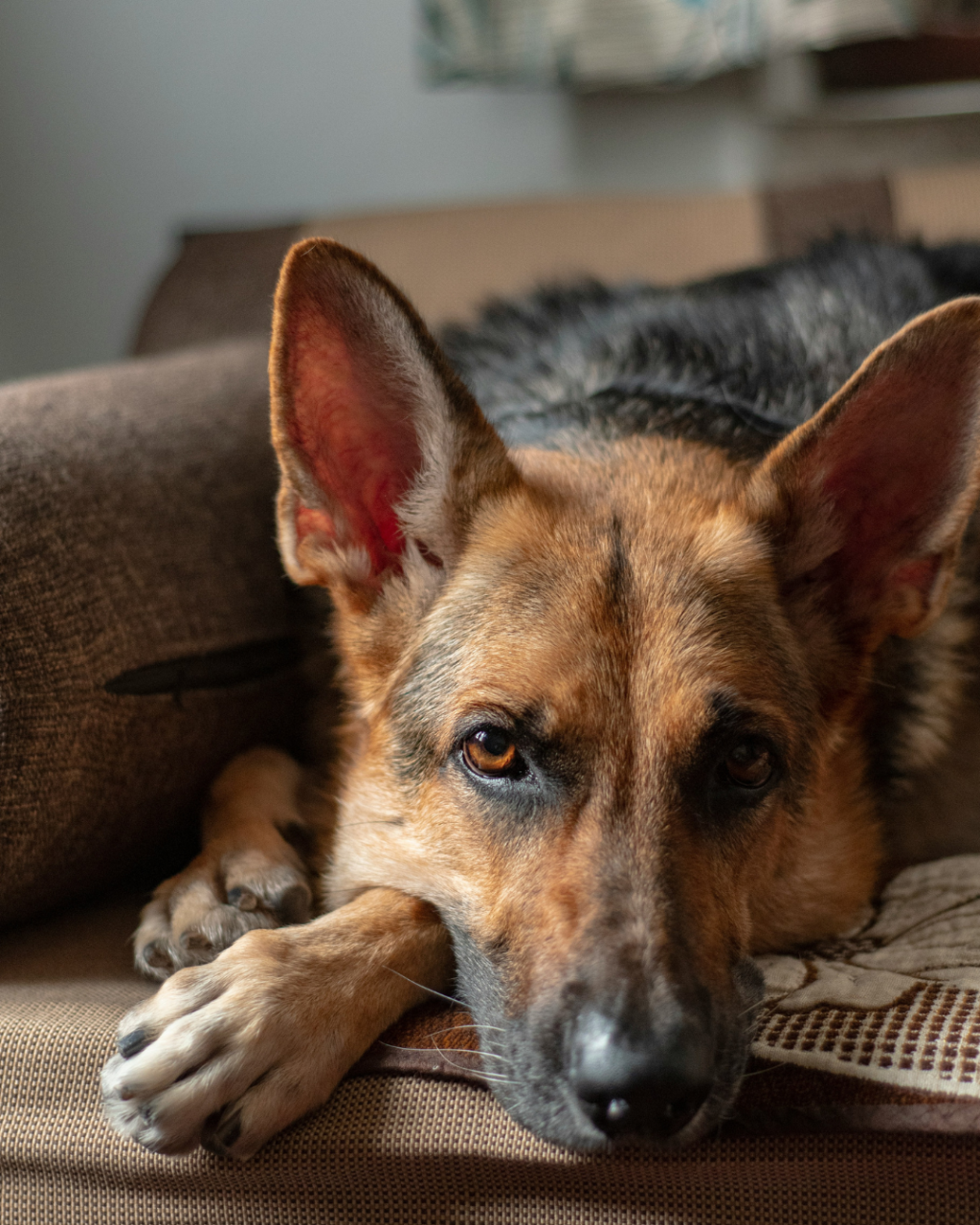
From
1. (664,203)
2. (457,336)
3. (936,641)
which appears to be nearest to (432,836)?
(936,641)

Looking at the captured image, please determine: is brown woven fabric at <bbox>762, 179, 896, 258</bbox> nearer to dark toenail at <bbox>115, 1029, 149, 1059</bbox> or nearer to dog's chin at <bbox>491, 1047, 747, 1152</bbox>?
dog's chin at <bbox>491, 1047, 747, 1152</bbox>

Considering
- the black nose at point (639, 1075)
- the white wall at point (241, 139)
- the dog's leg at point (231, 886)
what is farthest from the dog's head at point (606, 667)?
the white wall at point (241, 139)

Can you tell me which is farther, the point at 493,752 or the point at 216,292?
the point at 216,292

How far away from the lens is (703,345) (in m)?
2.42

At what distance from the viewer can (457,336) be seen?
280 cm

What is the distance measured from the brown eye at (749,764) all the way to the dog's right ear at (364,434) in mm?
593

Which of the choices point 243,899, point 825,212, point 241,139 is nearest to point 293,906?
point 243,899

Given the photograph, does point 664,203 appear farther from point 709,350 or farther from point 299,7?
point 299,7

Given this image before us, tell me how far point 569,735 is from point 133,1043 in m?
0.75

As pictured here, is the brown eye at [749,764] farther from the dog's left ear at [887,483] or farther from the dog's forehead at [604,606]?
the dog's left ear at [887,483]

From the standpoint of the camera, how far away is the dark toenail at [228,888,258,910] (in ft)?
5.97

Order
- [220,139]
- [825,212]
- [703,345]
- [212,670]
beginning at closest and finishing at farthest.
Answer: [212,670] → [703,345] → [825,212] → [220,139]

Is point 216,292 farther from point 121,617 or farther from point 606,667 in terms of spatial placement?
point 606,667

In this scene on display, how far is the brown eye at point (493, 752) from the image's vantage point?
1626 mm
